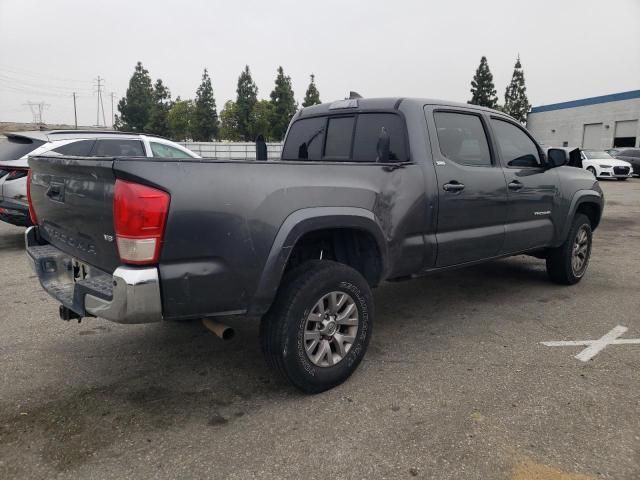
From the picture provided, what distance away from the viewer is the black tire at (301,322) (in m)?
2.82

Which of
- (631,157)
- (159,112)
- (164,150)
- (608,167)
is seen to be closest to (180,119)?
(159,112)

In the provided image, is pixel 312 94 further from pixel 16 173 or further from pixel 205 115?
pixel 16 173

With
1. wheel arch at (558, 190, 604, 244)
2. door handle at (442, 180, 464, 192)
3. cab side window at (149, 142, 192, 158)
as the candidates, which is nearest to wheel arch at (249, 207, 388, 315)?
door handle at (442, 180, 464, 192)

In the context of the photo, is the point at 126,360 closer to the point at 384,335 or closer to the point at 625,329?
the point at 384,335

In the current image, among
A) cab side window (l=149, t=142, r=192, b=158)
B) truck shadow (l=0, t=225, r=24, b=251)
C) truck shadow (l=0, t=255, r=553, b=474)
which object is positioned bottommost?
truck shadow (l=0, t=255, r=553, b=474)

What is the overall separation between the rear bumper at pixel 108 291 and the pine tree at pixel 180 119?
2425 inches

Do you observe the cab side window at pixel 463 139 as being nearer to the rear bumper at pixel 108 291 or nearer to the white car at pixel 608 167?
the rear bumper at pixel 108 291

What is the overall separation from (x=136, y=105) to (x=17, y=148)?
2330 inches

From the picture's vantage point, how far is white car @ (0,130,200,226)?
6730mm

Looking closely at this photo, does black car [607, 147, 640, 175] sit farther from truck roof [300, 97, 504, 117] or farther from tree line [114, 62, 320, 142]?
tree line [114, 62, 320, 142]

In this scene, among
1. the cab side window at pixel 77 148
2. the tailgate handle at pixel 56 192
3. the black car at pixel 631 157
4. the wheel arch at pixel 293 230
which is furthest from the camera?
the black car at pixel 631 157

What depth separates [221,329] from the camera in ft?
9.06

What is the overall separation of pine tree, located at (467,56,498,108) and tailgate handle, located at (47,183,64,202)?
59455 mm

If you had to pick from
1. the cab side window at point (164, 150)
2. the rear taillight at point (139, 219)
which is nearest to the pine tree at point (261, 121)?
the cab side window at point (164, 150)
